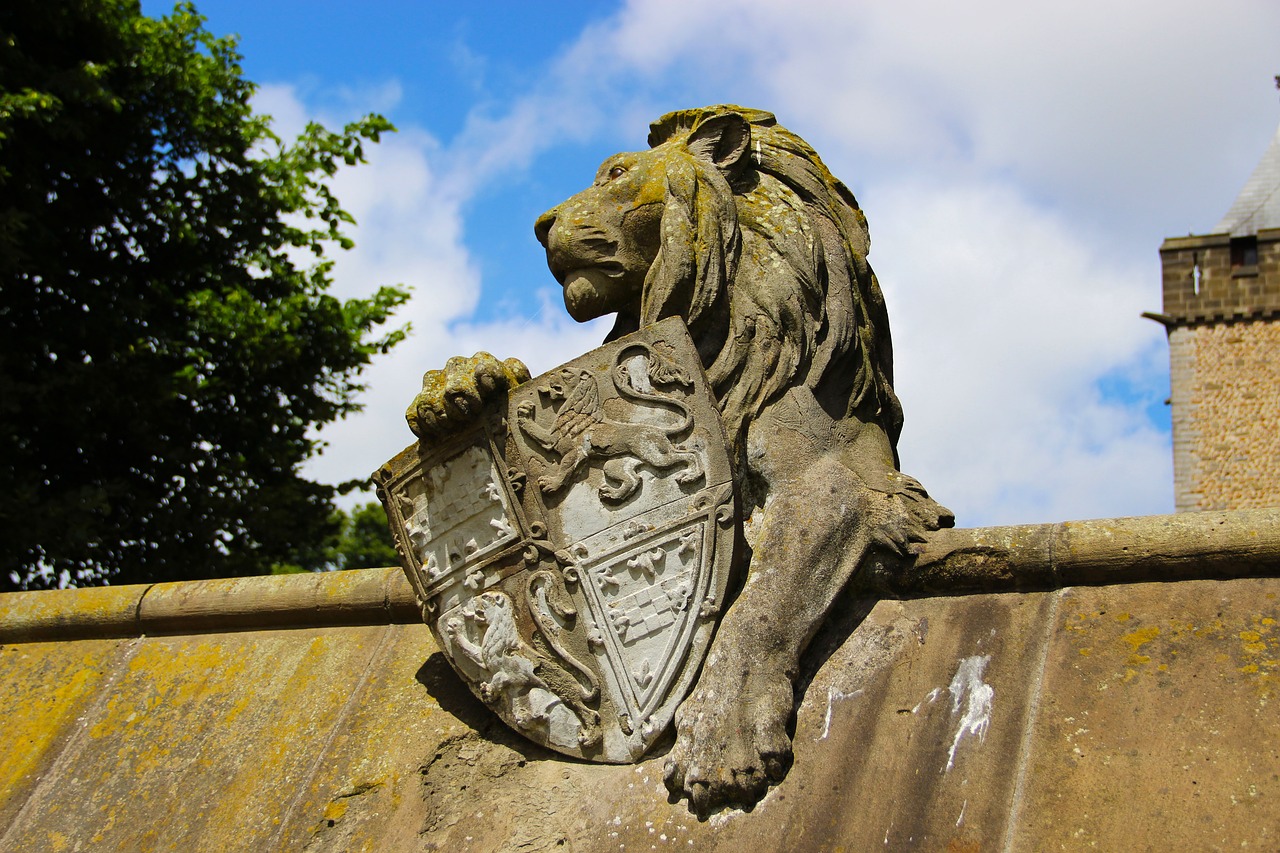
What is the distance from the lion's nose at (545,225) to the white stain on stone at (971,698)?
1845 mm

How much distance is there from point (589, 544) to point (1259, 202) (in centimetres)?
4334

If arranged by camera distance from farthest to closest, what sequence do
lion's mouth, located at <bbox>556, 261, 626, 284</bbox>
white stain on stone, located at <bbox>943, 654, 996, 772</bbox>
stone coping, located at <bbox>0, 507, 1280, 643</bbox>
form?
lion's mouth, located at <bbox>556, 261, 626, 284</bbox>
stone coping, located at <bbox>0, 507, 1280, 643</bbox>
white stain on stone, located at <bbox>943, 654, 996, 772</bbox>

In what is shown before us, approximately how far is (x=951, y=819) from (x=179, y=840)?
224cm

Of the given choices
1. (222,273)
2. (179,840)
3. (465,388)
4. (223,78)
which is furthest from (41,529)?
(465,388)

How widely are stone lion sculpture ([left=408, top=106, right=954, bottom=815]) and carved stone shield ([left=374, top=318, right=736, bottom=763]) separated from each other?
0.10m

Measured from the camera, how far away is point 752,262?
426 centimetres

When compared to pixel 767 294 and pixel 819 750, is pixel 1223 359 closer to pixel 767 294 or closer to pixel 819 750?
pixel 767 294

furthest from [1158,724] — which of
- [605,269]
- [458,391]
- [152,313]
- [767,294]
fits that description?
[152,313]

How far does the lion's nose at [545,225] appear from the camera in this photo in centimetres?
454

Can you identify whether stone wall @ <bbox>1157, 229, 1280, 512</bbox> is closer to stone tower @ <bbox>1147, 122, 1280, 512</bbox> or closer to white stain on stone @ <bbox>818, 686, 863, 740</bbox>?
stone tower @ <bbox>1147, 122, 1280, 512</bbox>

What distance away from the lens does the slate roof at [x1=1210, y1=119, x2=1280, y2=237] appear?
42125 mm

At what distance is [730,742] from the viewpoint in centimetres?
349

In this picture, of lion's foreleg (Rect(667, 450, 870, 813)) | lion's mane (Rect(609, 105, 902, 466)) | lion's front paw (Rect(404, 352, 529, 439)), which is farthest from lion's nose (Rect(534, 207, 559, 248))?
lion's foreleg (Rect(667, 450, 870, 813))

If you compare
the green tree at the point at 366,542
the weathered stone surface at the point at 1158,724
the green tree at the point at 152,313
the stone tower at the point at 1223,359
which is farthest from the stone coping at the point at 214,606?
the stone tower at the point at 1223,359
